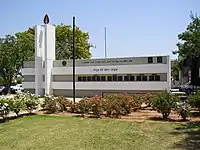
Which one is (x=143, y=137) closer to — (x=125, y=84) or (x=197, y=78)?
(x=197, y=78)

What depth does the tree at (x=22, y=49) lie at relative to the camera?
152 feet

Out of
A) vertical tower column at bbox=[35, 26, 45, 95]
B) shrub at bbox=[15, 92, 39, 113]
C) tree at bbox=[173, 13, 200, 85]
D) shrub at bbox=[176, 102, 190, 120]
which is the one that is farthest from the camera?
vertical tower column at bbox=[35, 26, 45, 95]

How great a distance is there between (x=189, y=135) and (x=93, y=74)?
84.7ft

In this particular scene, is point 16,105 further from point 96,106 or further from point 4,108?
point 96,106

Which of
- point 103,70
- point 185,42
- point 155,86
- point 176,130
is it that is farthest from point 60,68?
point 176,130

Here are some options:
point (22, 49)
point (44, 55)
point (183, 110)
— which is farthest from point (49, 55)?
point (183, 110)

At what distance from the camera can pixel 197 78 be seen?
1156 inches

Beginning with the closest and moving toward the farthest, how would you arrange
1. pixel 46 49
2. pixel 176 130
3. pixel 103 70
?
pixel 176 130 < pixel 103 70 < pixel 46 49

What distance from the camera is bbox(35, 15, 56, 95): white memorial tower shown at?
37594mm

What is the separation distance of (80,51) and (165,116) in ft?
139

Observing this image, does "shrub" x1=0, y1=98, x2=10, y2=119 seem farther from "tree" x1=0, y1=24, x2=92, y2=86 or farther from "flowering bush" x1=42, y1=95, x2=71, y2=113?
"tree" x1=0, y1=24, x2=92, y2=86

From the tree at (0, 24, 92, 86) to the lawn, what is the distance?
33565 millimetres

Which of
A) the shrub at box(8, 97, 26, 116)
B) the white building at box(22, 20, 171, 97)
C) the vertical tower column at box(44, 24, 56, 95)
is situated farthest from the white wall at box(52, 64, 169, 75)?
the shrub at box(8, 97, 26, 116)

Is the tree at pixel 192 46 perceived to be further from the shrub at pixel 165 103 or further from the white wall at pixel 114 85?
the shrub at pixel 165 103
